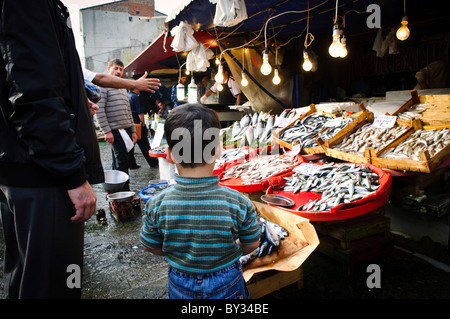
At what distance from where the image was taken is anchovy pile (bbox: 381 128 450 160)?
323 centimetres

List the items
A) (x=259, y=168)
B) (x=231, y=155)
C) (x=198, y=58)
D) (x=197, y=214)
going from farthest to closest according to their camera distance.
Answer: (x=198, y=58), (x=231, y=155), (x=259, y=168), (x=197, y=214)

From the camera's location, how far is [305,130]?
5.08 metres

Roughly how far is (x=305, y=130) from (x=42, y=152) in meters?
4.45

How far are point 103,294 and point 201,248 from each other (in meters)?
1.91

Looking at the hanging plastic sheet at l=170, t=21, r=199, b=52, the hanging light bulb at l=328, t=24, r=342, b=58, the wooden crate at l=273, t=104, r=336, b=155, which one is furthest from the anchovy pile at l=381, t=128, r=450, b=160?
the hanging plastic sheet at l=170, t=21, r=199, b=52

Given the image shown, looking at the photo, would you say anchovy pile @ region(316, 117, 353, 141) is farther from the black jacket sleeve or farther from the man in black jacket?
the black jacket sleeve

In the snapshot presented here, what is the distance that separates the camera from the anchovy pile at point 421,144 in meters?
3.23

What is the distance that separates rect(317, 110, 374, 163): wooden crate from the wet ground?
1186mm

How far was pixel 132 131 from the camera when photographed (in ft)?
20.5

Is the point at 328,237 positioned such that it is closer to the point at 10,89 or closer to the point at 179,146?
the point at 179,146

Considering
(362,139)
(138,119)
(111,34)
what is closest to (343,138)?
(362,139)

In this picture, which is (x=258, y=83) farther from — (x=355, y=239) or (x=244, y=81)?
(x=355, y=239)

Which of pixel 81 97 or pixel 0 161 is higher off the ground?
pixel 81 97

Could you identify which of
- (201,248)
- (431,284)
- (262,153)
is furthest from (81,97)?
(262,153)
